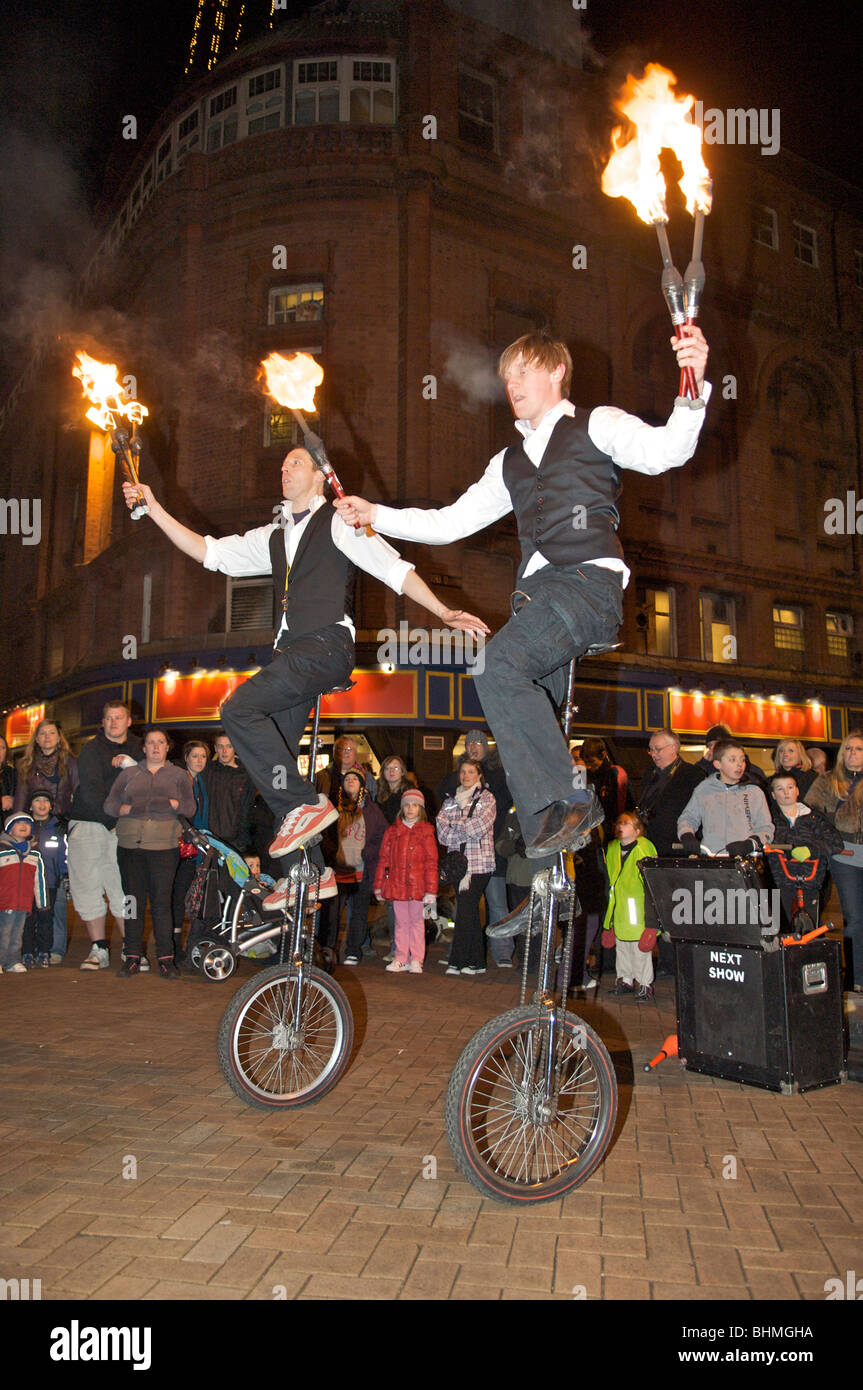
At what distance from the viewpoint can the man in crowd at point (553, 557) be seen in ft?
10.9

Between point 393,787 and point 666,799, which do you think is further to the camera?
point 393,787

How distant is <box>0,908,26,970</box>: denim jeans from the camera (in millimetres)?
8445

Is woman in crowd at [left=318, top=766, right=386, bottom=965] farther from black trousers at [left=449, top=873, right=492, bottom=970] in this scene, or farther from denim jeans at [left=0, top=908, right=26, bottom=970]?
denim jeans at [left=0, top=908, right=26, bottom=970]

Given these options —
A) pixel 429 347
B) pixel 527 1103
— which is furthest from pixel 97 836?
pixel 429 347

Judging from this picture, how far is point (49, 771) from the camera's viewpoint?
912cm

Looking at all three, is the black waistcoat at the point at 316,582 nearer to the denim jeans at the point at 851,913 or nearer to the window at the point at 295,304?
the denim jeans at the point at 851,913

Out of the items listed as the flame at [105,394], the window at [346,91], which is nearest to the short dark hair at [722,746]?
the flame at [105,394]

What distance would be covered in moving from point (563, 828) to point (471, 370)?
54.0 ft

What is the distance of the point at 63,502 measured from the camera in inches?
1054

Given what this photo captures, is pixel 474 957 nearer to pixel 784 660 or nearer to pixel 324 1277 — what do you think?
pixel 324 1277

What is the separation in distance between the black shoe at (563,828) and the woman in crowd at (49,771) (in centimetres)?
686

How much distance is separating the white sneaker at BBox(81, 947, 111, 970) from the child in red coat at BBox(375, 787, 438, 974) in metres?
2.64

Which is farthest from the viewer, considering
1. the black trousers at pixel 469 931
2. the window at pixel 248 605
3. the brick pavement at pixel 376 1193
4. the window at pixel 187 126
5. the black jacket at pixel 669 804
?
the window at pixel 187 126

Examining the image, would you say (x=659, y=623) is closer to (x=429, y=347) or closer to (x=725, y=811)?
(x=429, y=347)
